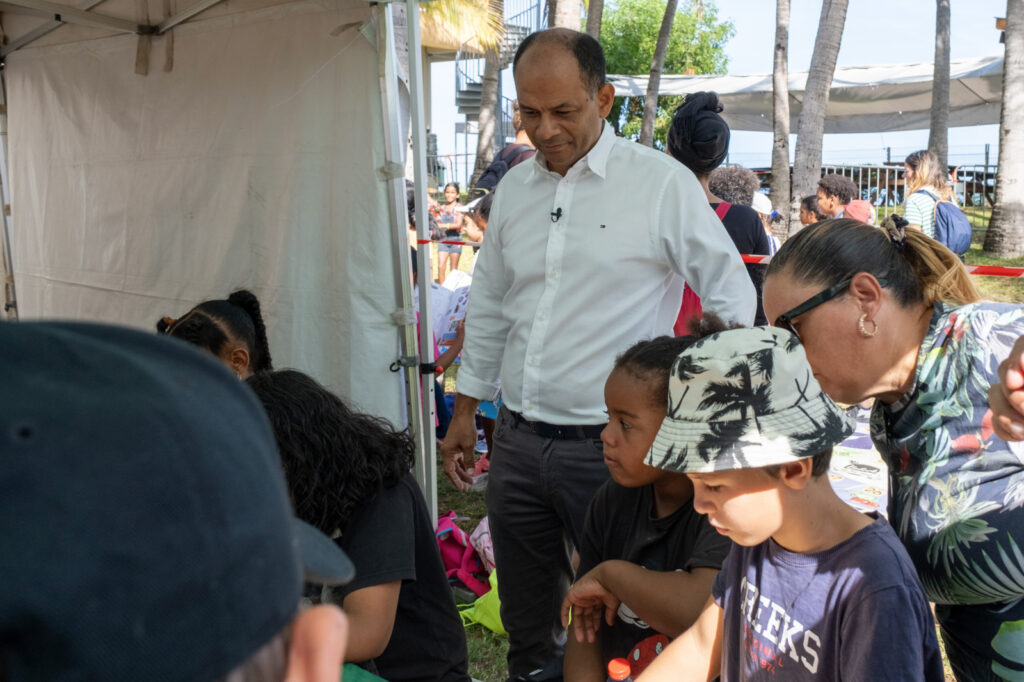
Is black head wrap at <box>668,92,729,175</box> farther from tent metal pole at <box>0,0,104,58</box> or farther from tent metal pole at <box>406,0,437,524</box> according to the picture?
tent metal pole at <box>0,0,104,58</box>

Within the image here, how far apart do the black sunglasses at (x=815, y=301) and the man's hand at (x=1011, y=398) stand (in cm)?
39

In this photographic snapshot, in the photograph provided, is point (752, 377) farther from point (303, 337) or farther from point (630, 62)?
point (630, 62)

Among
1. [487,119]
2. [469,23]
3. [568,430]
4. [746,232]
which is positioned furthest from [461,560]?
[469,23]

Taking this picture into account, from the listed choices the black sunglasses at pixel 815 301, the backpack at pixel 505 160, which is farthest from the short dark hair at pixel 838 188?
the black sunglasses at pixel 815 301

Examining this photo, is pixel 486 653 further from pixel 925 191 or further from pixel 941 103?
pixel 941 103

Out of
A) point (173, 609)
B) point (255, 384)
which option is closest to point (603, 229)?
point (255, 384)

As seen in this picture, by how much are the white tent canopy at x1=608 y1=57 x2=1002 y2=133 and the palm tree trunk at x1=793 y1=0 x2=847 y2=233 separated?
8.64 m

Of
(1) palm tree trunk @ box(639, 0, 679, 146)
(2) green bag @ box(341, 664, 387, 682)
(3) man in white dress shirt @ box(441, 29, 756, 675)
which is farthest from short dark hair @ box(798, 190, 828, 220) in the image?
(1) palm tree trunk @ box(639, 0, 679, 146)

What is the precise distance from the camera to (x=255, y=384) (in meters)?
2.10

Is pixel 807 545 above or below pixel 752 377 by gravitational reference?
below

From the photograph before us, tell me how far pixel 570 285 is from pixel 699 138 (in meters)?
1.38

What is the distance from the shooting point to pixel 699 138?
3.57 meters

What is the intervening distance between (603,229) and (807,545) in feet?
4.00

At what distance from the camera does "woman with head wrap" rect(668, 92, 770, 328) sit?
3.56 metres
